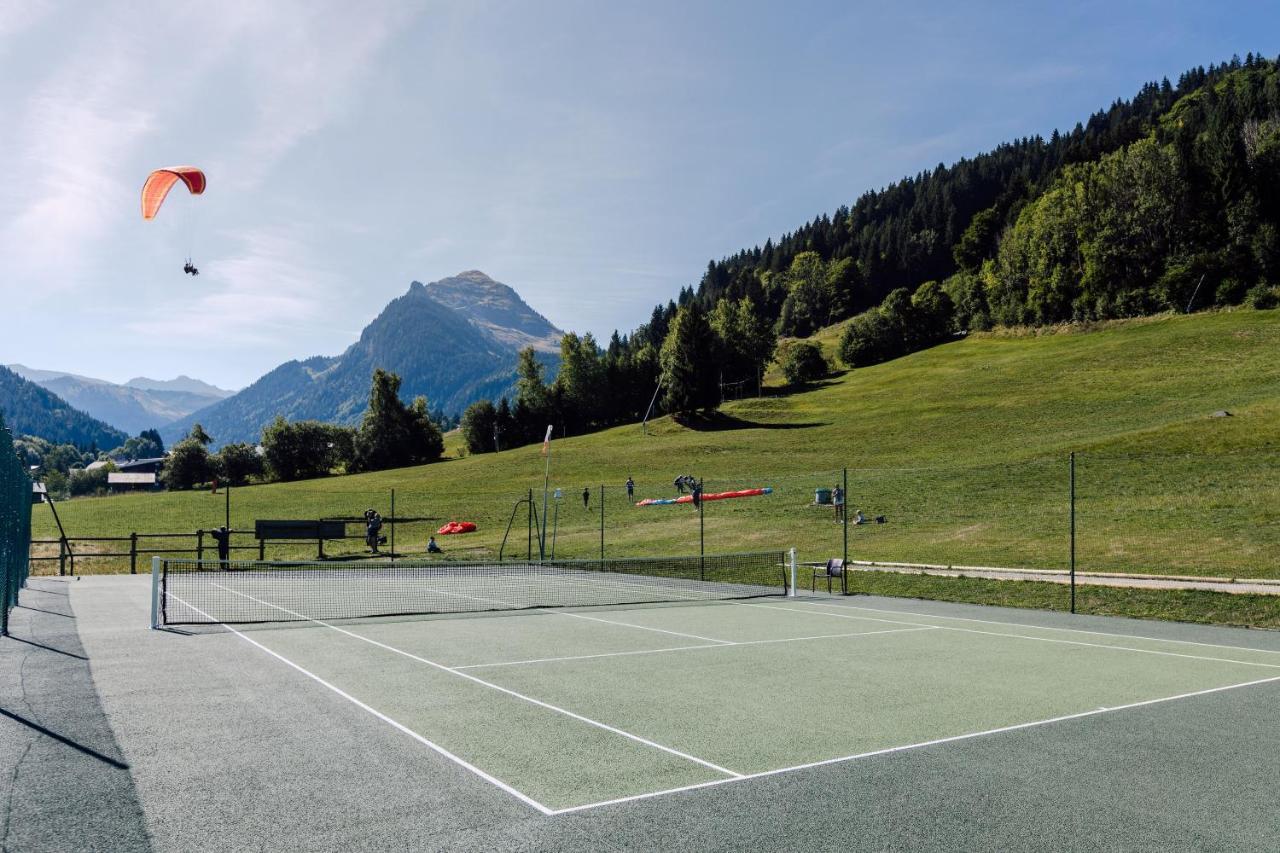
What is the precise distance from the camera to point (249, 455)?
344ft

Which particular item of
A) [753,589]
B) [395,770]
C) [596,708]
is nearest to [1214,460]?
[753,589]

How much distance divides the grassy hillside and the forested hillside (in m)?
6.57

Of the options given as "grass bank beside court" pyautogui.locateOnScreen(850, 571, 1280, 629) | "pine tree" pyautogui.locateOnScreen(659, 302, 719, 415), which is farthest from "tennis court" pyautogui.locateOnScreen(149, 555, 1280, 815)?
→ "pine tree" pyautogui.locateOnScreen(659, 302, 719, 415)

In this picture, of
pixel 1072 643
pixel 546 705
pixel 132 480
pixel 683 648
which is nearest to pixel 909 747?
pixel 546 705

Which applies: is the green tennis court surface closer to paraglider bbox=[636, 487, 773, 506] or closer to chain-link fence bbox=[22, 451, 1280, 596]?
chain-link fence bbox=[22, 451, 1280, 596]

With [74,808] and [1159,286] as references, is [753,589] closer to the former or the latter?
[74,808]

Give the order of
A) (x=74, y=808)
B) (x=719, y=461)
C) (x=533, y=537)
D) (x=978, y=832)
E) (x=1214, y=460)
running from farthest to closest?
(x=719, y=461)
(x=533, y=537)
(x=1214, y=460)
(x=74, y=808)
(x=978, y=832)

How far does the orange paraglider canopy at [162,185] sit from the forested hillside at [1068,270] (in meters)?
65.9

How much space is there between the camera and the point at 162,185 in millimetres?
25797

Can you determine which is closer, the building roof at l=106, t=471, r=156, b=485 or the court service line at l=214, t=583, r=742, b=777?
the court service line at l=214, t=583, r=742, b=777

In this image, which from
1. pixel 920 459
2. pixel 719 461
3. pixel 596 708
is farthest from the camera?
pixel 719 461

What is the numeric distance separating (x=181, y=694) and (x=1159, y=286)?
103096 millimetres

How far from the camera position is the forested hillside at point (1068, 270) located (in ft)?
294

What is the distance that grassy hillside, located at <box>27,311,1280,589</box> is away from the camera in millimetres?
26109
